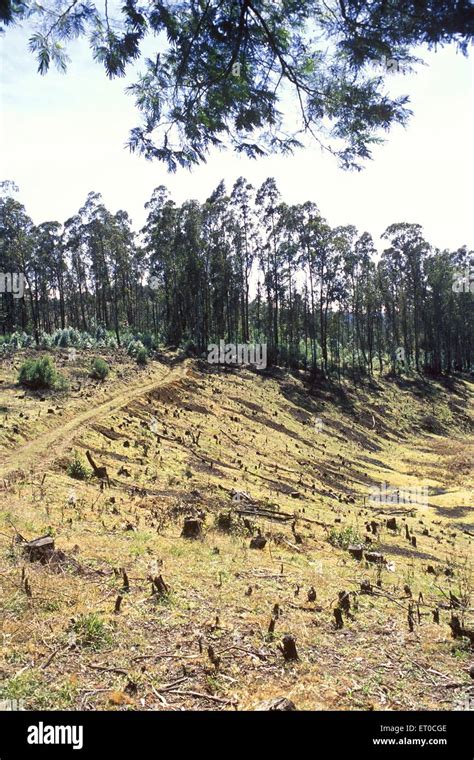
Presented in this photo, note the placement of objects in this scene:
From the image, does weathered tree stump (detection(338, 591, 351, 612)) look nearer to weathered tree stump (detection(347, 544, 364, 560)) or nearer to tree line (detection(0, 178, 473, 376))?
weathered tree stump (detection(347, 544, 364, 560))

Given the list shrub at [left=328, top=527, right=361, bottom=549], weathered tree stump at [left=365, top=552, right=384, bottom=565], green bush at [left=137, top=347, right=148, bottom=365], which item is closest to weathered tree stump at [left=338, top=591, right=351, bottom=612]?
weathered tree stump at [left=365, top=552, right=384, bottom=565]

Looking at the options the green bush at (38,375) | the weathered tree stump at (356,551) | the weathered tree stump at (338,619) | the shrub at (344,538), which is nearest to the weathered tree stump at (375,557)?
the weathered tree stump at (356,551)

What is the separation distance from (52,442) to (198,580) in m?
7.48

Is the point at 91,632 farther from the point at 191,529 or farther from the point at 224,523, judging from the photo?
the point at 224,523

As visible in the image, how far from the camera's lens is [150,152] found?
16.7 ft

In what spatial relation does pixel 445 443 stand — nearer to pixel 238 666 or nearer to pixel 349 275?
pixel 349 275

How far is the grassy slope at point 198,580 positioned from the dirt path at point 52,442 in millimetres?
103

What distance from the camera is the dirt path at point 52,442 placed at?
10211mm

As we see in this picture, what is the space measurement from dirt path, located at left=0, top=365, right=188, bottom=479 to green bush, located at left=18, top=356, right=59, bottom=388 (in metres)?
2.17

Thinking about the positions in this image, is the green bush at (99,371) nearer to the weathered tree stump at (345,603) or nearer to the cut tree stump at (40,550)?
the cut tree stump at (40,550)

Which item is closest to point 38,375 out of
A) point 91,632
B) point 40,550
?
point 40,550

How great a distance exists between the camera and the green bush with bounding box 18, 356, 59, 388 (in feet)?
57.0
